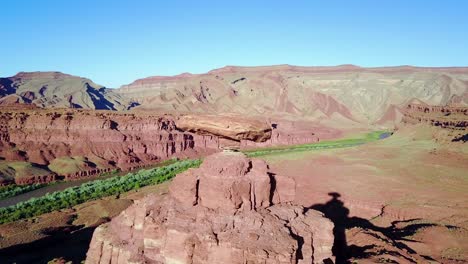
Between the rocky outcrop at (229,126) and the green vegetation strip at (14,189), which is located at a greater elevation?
the rocky outcrop at (229,126)

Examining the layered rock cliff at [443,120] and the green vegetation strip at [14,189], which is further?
the layered rock cliff at [443,120]

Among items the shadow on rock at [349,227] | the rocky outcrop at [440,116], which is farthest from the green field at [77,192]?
the rocky outcrop at [440,116]

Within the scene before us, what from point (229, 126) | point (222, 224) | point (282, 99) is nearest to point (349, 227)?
point (222, 224)

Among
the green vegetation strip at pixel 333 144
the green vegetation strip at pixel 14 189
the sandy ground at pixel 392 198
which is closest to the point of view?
the sandy ground at pixel 392 198

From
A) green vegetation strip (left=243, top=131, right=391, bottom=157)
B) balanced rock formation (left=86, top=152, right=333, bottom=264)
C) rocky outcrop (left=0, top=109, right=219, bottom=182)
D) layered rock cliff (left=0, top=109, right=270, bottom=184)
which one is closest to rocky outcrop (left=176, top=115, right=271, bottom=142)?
balanced rock formation (left=86, top=152, right=333, bottom=264)

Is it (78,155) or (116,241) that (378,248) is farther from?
(78,155)

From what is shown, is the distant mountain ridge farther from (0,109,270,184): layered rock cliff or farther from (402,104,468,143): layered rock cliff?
(0,109,270,184): layered rock cliff

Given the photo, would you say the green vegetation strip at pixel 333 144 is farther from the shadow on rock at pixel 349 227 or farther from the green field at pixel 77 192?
the shadow on rock at pixel 349 227

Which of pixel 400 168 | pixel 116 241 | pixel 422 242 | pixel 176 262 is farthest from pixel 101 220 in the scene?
pixel 400 168
